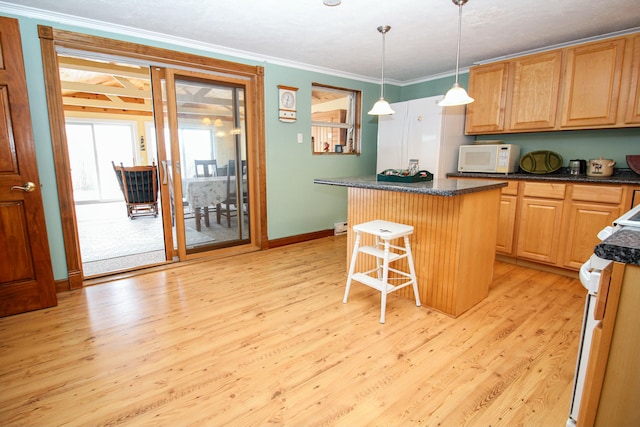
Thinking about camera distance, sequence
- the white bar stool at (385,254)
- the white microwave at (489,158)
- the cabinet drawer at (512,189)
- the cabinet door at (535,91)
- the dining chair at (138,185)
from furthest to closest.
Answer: the dining chair at (138,185) < the white microwave at (489,158) < the cabinet drawer at (512,189) < the cabinet door at (535,91) < the white bar stool at (385,254)

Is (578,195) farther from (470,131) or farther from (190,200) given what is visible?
(190,200)

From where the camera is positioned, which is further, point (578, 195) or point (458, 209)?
point (578, 195)

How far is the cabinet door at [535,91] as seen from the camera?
3143mm

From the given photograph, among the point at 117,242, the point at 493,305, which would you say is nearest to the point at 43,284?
the point at 117,242

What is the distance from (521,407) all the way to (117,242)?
4.56 meters

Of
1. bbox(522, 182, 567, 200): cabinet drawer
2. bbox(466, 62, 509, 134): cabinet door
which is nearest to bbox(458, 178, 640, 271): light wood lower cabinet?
bbox(522, 182, 567, 200): cabinet drawer

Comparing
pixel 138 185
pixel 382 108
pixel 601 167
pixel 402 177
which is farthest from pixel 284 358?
pixel 138 185

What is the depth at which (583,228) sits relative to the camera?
114 inches

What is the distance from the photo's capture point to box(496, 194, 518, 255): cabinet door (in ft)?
10.9

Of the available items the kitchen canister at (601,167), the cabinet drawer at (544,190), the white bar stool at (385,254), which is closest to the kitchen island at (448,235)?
the white bar stool at (385,254)

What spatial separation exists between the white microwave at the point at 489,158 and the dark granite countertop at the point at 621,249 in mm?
2839

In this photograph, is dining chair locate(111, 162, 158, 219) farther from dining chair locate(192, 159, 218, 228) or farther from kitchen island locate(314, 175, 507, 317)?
kitchen island locate(314, 175, 507, 317)

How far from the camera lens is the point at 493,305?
2.52 meters

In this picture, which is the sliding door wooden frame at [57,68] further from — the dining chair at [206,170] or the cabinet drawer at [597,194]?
the cabinet drawer at [597,194]
